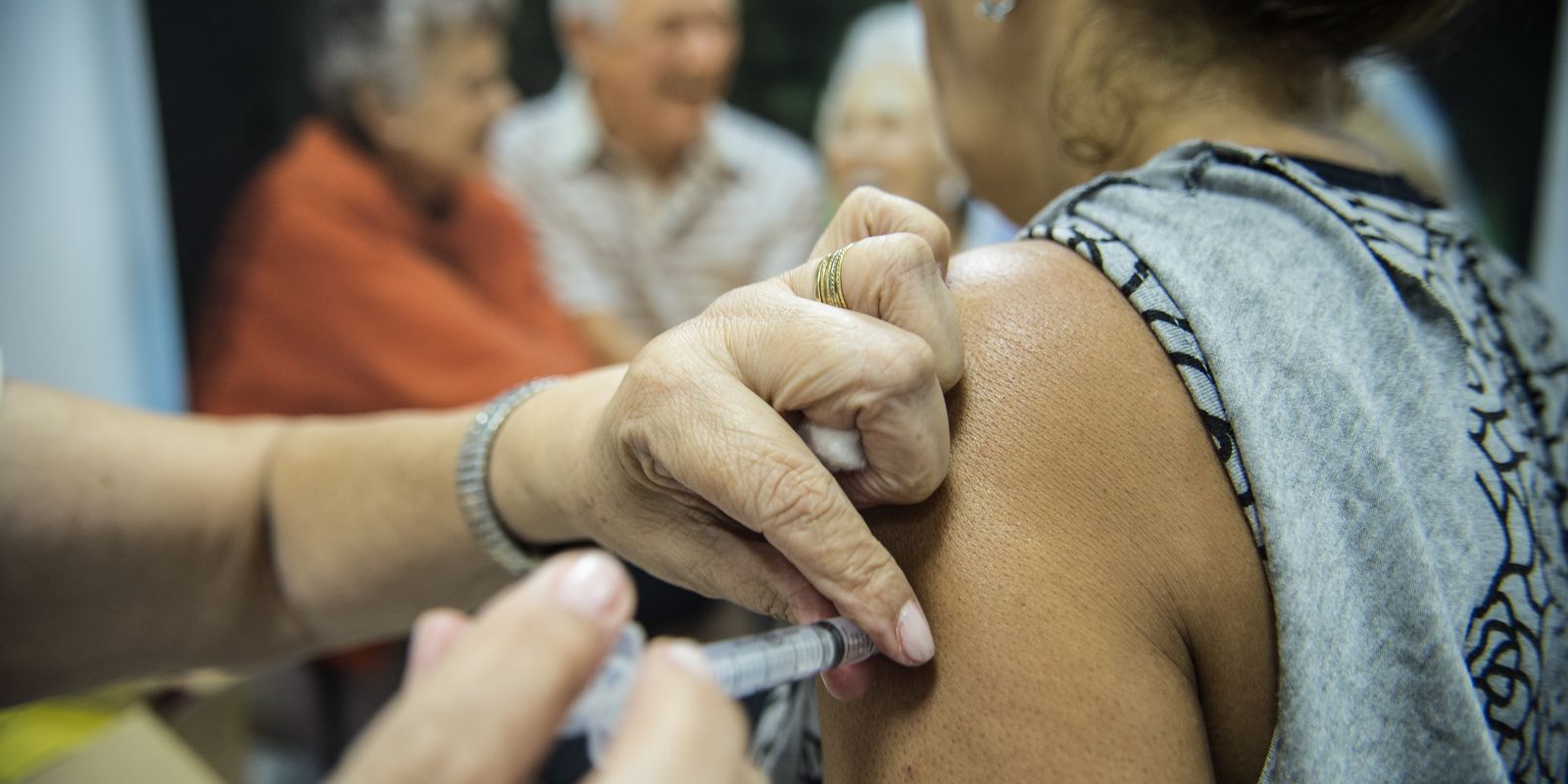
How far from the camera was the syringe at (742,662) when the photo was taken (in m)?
0.43

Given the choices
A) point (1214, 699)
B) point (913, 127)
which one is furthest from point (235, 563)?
point (913, 127)

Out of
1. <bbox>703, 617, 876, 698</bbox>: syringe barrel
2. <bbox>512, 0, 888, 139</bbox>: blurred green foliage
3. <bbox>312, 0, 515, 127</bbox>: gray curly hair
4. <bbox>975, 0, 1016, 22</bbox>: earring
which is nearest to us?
<bbox>703, 617, 876, 698</bbox>: syringe barrel

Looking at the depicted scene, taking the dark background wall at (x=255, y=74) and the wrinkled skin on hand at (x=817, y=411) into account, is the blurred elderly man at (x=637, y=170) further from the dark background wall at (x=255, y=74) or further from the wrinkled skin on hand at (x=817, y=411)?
the wrinkled skin on hand at (x=817, y=411)

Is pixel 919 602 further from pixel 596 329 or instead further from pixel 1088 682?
pixel 596 329

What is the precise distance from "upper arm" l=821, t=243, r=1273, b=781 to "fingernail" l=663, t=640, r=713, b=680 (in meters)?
0.21

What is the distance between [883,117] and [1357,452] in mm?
2037

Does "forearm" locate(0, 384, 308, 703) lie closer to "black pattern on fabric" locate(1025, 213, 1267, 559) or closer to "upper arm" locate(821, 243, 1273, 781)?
"upper arm" locate(821, 243, 1273, 781)

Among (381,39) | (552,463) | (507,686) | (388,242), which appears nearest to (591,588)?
(507,686)

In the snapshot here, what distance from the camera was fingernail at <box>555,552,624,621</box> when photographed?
1.24ft

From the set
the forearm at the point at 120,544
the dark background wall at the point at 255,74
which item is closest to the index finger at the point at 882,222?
the forearm at the point at 120,544

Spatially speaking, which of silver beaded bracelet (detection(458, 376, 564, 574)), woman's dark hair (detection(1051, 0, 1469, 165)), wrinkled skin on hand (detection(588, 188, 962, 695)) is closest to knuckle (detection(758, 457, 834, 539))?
wrinkled skin on hand (detection(588, 188, 962, 695))

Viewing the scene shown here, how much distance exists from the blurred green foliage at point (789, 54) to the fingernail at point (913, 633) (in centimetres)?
202

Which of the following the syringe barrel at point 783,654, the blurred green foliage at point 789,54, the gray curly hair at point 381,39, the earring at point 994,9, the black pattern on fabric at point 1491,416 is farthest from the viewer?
the blurred green foliage at point 789,54

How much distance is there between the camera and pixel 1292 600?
1.81ft
